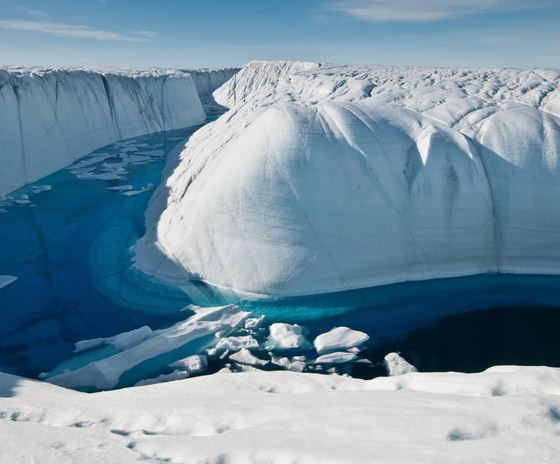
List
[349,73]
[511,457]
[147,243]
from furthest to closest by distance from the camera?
[349,73] → [147,243] → [511,457]

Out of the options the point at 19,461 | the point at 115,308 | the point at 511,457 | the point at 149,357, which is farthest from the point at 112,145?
the point at 511,457

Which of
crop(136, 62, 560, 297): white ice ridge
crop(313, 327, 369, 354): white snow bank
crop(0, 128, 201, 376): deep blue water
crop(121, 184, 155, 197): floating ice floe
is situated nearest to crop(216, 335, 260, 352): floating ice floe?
crop(313, 327, 369, 354): white snow bank

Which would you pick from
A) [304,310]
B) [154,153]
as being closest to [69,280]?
[304,310]

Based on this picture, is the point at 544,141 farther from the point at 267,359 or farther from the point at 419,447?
the point at 419,447

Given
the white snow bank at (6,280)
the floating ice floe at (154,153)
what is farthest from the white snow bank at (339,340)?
the floating ice floe at (154,153)

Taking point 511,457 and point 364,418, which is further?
point 364,418

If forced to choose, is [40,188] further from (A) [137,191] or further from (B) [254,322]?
(B) [254,322]

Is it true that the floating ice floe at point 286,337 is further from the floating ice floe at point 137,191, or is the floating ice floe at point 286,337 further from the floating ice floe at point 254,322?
the floating ice floe at point 137,191

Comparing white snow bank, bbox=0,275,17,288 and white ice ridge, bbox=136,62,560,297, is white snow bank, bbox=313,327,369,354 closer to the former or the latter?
white ice ridge, bbox=136,62,560,297
